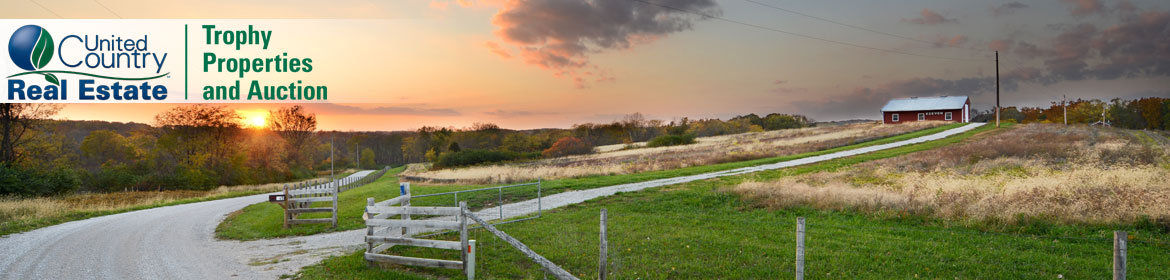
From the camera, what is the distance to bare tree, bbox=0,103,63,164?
37.8 metres

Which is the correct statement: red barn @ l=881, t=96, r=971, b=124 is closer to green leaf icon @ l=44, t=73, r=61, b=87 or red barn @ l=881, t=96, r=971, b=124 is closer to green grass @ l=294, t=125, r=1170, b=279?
green grass @ l=294, t=125, r=1170, b=279

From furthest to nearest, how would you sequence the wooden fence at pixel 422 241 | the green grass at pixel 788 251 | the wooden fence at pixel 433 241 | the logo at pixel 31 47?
1. the logo at pixel 31 47
2. the wooden fence at pixel 422 241
3. the green grass at pixel 788 251
4. the wooden fence at pixel 433 241

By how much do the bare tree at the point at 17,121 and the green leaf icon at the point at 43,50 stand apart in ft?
68.5

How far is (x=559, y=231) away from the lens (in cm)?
1370

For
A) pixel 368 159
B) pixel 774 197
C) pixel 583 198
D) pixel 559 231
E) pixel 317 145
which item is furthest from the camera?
pixel 368 159

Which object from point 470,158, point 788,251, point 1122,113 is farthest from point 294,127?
point 1122,113

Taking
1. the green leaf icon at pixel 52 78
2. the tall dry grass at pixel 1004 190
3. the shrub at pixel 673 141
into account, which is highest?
the green leaf icon at pixel 52 78

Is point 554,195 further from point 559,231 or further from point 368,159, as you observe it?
point 368,159

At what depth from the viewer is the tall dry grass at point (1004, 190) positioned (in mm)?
12898

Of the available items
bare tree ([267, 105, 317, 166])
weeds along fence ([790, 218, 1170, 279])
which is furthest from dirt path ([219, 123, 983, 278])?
bare tree ([267, 105, 317, 166])

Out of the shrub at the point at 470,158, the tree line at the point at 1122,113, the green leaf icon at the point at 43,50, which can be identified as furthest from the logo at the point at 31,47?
the tree line at the point at 1122,113

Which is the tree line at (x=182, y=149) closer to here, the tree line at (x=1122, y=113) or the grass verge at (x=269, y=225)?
the grass verge at (x=269, y=225)

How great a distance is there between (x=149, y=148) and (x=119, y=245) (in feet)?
180

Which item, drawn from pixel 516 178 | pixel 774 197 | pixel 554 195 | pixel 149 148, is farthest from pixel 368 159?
pixel 774 197
